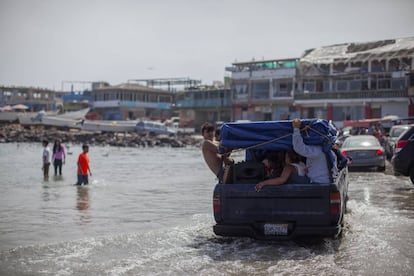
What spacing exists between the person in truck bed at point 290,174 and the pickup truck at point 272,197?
0.26 ft

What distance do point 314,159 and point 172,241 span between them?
2627 mm

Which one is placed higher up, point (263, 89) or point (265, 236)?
point (263, 89)

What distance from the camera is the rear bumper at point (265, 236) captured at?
7.55 meters

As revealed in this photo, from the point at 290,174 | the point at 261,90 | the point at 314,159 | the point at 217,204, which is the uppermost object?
the point at 261,90

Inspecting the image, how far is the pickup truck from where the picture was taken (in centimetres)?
761

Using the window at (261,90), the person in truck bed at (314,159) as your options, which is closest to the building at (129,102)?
the window at (261,90)

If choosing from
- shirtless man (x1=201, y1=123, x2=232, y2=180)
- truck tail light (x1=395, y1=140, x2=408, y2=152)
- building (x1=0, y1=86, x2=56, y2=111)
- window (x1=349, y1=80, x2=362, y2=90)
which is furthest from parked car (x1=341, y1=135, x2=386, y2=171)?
building (x1=0, y1=86, x2=56, y2=111)

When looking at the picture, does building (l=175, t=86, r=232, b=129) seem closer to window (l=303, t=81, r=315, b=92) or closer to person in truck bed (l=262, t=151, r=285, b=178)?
window (l=303, t=81, r=315, b=92)

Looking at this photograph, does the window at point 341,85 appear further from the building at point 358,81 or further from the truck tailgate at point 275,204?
the truck tailgate at point 275,204

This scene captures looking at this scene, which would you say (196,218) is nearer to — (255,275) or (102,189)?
(255,275)

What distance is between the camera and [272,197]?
777 cm

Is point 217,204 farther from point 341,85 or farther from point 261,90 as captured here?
point 261,90

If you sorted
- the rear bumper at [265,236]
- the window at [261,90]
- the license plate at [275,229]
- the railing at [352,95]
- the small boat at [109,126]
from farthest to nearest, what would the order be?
1. the small boat at [109,126]
2. the window at [261,90]
3. the railing at [352,95]
4. the license plate at [275,229]
5. the rear bumper at [265,236]

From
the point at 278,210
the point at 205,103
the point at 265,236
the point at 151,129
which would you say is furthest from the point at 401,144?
the point at 205,103
